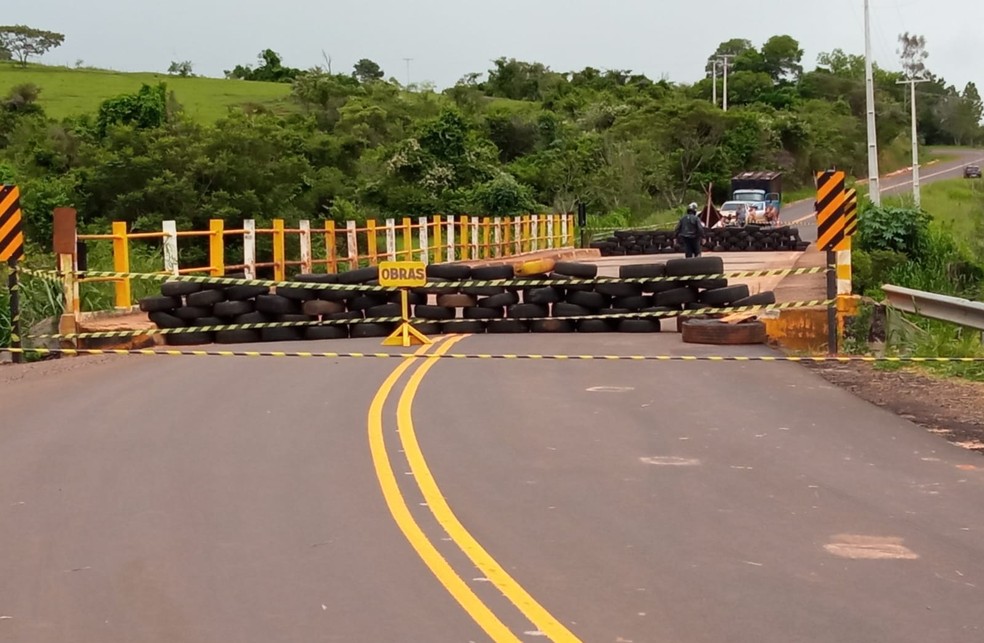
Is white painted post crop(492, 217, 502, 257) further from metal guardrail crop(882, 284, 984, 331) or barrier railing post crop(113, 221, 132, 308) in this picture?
metal guardrail crop(882, 284, 984, 331)

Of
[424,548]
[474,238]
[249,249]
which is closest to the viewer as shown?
[424,548]

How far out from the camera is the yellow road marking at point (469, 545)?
545 cm

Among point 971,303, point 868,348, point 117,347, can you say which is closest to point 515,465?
point 971,303

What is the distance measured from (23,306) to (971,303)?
12955 millimetres

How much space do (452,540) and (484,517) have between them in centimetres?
54

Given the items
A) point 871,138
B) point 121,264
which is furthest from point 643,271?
point 871,138

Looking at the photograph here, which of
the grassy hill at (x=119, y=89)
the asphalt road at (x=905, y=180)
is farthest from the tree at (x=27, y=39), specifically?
the asphalt road at (x=905, y=180)

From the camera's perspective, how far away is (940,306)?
14219 millimetres

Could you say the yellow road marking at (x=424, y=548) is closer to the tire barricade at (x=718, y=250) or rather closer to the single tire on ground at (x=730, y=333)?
the single tire on ground at (x=730, y=333)

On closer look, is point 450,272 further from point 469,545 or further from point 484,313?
point 469,545

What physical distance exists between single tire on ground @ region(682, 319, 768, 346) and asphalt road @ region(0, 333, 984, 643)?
3.65m

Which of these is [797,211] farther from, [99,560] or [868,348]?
[99,560]

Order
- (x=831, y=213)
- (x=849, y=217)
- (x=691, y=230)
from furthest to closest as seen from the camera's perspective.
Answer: (x=691, y=230), (x=849, y=217), (x=831, y=213)

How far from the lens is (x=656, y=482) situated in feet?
27.2
